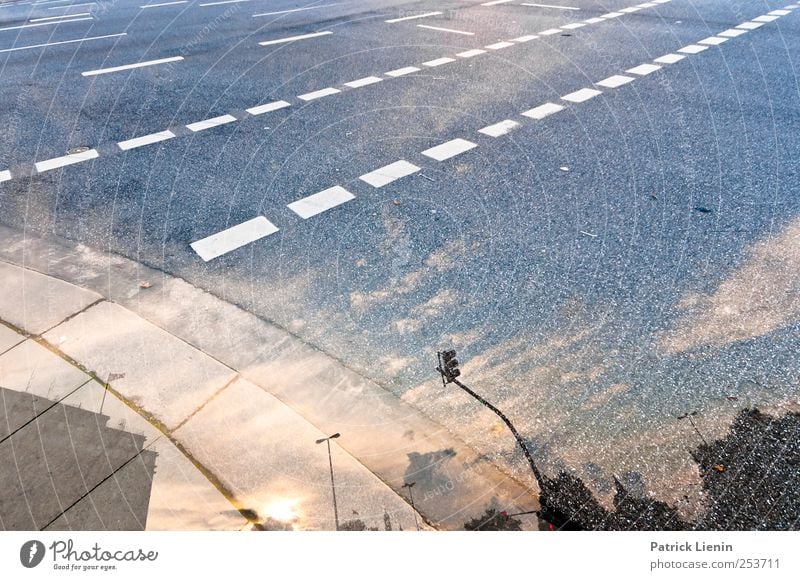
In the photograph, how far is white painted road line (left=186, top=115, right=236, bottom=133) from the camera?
6.92 meters

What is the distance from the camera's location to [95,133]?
6.88m

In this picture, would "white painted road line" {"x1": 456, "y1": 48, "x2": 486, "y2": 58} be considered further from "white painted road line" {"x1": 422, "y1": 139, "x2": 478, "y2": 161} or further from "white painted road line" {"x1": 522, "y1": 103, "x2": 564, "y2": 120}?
"white painted road line" {"x1": 422, "y1": 139, "x2": 478, "y2": 161}

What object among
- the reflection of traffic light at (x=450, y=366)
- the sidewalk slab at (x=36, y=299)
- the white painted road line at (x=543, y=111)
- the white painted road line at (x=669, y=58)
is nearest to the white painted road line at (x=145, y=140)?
the sidewalk slab at (x=36, y=299)

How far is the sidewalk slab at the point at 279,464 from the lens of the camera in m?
2.48

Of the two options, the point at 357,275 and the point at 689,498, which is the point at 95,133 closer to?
the point at 357,275

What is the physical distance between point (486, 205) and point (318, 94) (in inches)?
168

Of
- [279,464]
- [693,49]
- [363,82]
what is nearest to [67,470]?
[279,464]

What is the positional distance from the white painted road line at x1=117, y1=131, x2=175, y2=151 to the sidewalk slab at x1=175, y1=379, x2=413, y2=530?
4.68m

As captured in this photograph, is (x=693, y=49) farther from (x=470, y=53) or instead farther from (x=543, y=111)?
(x=543, y=111)

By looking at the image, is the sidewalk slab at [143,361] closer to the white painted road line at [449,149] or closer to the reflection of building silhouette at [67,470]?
the reflection of building silhouette at [67,470]

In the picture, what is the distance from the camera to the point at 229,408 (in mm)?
2994

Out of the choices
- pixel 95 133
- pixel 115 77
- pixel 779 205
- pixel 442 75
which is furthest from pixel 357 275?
pixel 115 77
